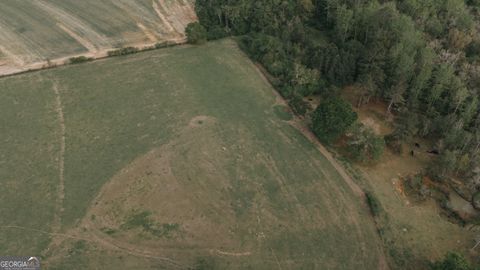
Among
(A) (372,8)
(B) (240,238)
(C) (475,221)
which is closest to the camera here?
(B) (240,238)

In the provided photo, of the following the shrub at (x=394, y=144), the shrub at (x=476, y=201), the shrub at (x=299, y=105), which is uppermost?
the shrub at (x=299, y=105)

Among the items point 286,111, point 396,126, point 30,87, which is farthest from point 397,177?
point 30,87

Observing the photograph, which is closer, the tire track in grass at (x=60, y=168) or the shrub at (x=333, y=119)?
the tire track in grass at (x=60, y=168)

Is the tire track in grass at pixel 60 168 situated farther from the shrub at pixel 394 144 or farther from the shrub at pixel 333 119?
the shrub at pixel 394 144

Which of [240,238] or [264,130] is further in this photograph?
[264,130]


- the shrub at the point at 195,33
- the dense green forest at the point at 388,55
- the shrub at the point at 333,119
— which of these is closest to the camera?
the shrub at the point at 333,119

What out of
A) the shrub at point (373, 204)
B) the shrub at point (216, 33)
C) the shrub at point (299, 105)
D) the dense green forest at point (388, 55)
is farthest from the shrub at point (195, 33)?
the shrub at point (373, 204)

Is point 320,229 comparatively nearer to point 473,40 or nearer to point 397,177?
point 397,177
